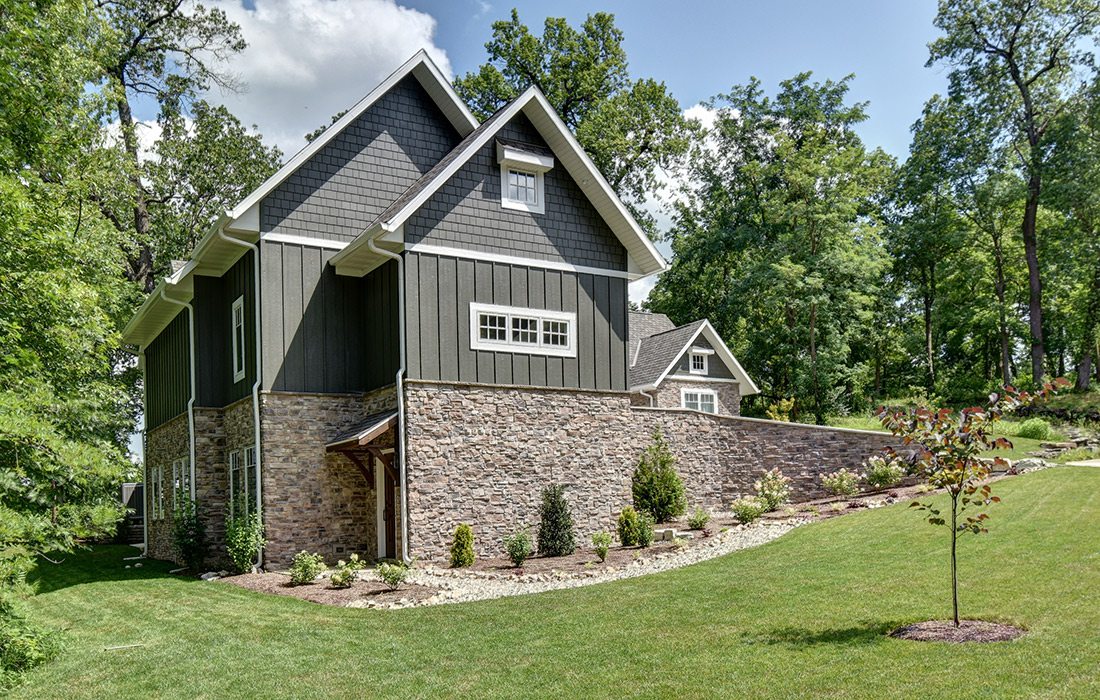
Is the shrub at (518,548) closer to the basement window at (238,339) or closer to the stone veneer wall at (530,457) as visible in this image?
the stone veneer wall at (530,457)

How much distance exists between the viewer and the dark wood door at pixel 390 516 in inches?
684

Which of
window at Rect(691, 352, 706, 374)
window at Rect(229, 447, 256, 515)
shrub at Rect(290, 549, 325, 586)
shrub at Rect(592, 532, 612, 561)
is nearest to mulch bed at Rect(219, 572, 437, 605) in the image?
shrub at Rect(290, 549, 325, 586)

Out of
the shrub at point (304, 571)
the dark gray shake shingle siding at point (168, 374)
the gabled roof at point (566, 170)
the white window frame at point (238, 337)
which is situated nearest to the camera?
the shrub at point (304, 571)

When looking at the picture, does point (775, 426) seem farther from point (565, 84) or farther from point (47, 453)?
point (565, 84)

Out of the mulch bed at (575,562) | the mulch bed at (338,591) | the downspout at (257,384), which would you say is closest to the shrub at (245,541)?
the downspout at (257,384)

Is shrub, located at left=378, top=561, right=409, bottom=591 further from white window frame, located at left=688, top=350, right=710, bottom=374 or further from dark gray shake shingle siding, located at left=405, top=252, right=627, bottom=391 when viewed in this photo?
white window frame, located at left=688, top=350, right=710, bottom=374

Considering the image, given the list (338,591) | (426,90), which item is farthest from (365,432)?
(426,90)

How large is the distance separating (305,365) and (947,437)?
12.4 meters

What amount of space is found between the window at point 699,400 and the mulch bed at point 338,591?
1636 centimetres

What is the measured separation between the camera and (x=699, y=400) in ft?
97.5

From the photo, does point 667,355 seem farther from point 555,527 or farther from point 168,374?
point 168,374

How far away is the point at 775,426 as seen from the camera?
2173cm

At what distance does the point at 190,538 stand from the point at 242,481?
1.53 meters

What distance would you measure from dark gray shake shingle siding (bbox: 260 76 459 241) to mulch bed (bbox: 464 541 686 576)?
704 centimetres
